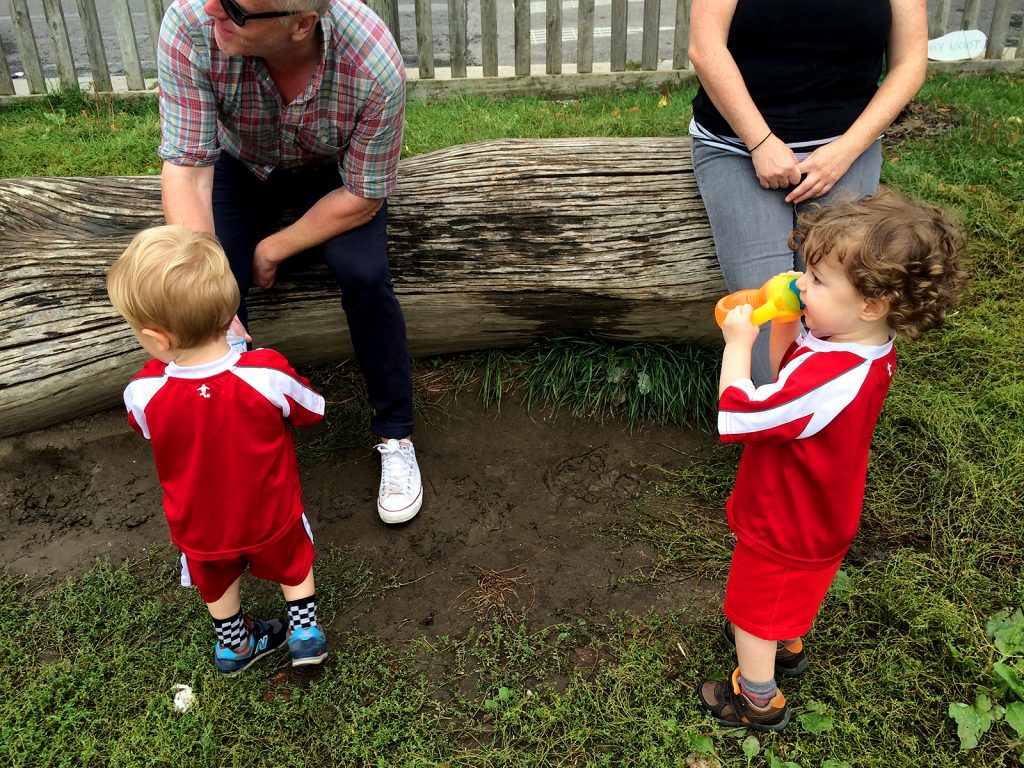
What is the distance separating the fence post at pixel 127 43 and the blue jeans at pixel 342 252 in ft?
11.5

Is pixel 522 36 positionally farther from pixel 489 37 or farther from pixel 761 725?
pixel 761 725

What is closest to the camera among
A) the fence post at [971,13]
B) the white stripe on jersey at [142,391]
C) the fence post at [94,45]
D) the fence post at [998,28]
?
the white stripe on jersey at [142,391]

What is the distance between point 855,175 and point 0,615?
2890 millimetres

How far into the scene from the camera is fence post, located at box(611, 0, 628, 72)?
5.64 m

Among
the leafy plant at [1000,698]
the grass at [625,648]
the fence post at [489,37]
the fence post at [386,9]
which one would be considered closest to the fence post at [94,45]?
the fence post at [386,9]

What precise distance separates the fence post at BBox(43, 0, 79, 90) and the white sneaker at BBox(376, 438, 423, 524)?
422 cm

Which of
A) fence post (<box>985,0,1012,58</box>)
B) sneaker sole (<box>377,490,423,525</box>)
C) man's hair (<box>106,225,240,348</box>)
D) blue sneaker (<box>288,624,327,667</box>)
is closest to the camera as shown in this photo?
man's hair (<box>106,225,240,348</box>)

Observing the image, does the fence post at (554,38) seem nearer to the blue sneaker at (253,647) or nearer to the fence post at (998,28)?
the fence post at (998,28)

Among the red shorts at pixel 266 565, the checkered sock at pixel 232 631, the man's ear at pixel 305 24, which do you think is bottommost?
the checkered sock at pixel 232 631

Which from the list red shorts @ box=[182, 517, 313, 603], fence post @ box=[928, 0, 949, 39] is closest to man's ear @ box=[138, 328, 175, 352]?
red shorts @ box=[182, 517, 313, 603]

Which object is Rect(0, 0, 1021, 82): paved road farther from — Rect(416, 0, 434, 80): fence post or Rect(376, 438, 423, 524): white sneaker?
Rect(376, 438, 423, 524): white sneaker

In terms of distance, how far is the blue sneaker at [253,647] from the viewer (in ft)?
7.35

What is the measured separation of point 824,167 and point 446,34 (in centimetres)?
644

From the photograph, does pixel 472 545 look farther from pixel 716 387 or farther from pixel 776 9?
pixel 776 9
